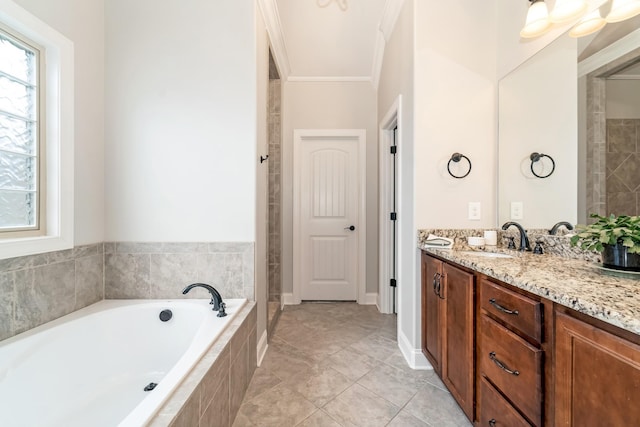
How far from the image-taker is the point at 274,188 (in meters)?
3.03

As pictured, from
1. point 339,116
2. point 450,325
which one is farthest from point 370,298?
point 339,116

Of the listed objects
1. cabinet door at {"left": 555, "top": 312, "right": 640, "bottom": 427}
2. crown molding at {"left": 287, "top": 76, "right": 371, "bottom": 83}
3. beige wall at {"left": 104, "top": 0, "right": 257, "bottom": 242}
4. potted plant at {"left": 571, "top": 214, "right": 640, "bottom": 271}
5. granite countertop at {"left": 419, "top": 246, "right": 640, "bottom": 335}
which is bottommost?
cabinet door at {"left": 555, "top": 312, "right": 640, "bottom": 427}

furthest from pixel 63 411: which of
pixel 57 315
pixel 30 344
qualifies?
pixel 57 315

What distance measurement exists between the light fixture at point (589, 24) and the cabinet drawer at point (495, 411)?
1.74m

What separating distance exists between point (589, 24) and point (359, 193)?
7.36 feet

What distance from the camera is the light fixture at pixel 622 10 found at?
3.71 feet

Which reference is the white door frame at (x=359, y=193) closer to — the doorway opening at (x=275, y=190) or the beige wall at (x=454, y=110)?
the doorway opening at (x=275, y=190)

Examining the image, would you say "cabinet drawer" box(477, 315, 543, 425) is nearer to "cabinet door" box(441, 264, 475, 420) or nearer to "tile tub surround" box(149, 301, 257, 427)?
"cabinet door" box(441, 264, 475, 420)

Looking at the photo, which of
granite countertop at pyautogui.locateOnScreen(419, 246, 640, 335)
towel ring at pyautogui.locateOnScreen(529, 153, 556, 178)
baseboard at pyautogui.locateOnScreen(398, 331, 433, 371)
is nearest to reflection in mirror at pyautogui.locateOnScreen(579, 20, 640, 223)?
towel ring at pyautogui.locateOnScreen(529, 153, 556, 178)

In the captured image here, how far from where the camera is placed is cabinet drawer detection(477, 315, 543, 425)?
2.94 feet

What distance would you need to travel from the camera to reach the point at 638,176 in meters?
1.12

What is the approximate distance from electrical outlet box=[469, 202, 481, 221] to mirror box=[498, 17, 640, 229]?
14 cm

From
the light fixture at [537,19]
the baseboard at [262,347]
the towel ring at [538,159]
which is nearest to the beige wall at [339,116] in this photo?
the baseboard at [262,347]

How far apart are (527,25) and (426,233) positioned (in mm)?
1361
